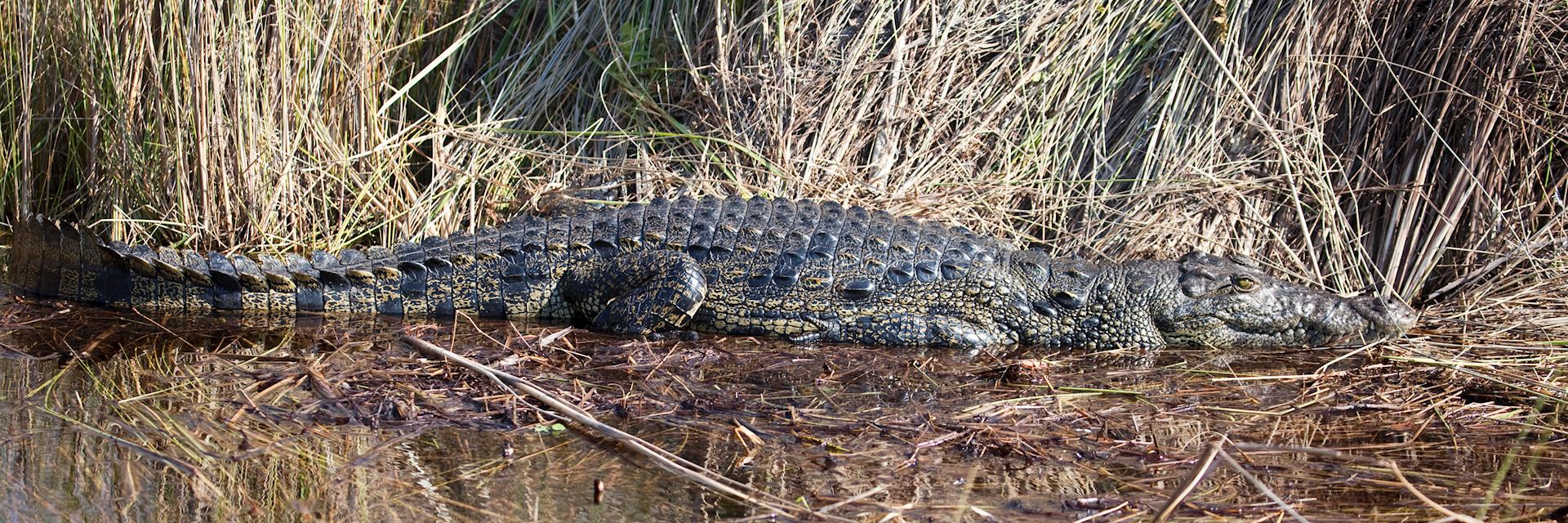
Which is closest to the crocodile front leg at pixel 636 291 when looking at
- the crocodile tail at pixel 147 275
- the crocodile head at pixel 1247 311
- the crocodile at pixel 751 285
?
the crocodile at pixel 751 285

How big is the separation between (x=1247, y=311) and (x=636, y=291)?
Result: 95.2 inches

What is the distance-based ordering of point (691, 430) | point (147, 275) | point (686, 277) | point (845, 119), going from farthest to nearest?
point (845, 119)
point (686, 277)
point (147, 275)
point (691, 430)

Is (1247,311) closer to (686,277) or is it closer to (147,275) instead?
(686,277)

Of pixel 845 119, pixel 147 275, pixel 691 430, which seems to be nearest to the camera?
pixel 691 430

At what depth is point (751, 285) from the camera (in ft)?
15.3

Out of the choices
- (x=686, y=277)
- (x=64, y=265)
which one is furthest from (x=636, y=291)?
(x=64, y=265)

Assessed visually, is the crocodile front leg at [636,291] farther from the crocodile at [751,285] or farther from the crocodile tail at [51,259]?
the crocodile tail at [51,259]

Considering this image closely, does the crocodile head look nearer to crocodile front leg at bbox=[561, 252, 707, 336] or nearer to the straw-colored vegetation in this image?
the straw-colored vegetation

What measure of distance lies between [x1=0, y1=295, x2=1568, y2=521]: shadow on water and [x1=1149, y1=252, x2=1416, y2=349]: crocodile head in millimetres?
183

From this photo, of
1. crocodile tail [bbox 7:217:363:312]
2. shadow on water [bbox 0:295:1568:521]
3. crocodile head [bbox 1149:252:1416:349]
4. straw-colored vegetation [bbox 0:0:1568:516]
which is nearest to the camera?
shadow on water [bbox 0:295:1568:521]

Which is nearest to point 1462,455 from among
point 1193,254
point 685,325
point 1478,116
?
point 1193,254

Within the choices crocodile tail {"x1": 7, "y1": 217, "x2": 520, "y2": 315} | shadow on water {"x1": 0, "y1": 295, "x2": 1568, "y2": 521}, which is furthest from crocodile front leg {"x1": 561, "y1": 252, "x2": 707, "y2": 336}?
crocodile tail {"x1": 7, "y1": 217, "x2": 520, "y2": 315}

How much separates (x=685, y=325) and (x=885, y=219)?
97 cm

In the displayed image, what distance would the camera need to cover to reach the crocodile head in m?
4.58
